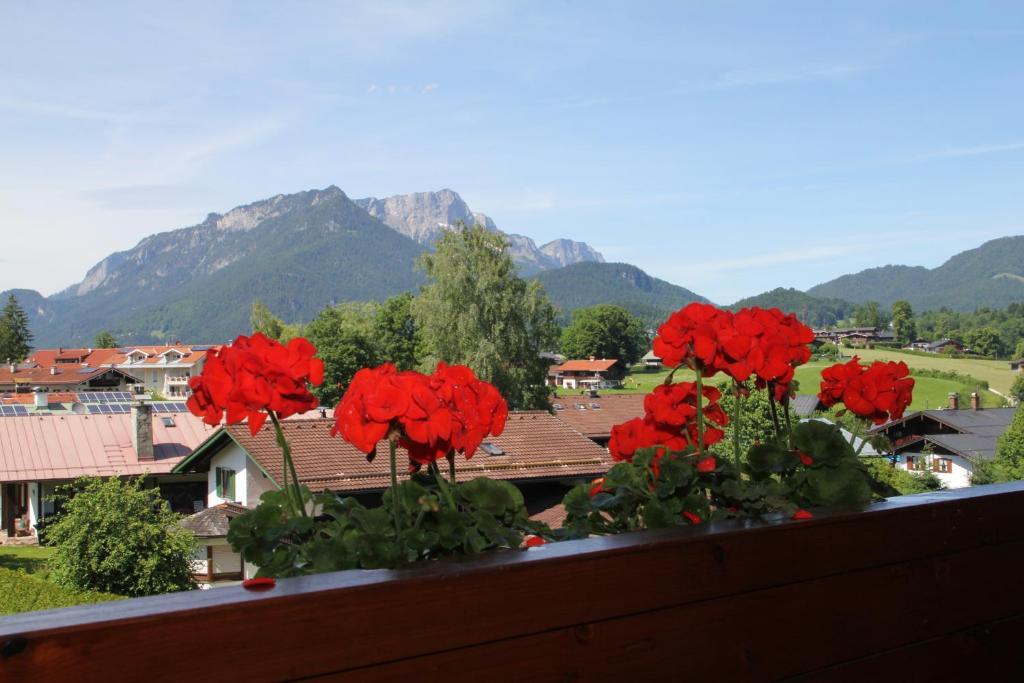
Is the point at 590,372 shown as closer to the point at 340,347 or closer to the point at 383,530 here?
the point at 340,347

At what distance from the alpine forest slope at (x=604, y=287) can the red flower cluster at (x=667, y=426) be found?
520 feet

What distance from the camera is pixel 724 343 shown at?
5.14 ft

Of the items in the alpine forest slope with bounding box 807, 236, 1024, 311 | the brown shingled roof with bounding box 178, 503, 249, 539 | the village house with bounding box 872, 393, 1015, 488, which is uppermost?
the alpine forest slope with bounding box 807, 236, 1024, 311

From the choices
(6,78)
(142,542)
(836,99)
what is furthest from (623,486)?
(6,78)

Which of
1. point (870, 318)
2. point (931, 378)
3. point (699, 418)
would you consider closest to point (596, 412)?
point (699, 418)

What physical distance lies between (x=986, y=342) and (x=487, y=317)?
202ft

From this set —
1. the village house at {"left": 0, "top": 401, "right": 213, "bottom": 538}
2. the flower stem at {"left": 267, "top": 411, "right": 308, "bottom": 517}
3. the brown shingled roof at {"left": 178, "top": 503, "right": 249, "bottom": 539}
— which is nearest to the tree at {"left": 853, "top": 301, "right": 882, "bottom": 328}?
the village house at {"left": 0, "top": 401, "right": 213, "bottom": 538}

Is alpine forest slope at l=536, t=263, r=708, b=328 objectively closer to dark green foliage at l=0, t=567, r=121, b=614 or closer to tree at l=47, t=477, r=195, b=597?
tree at l=47, t=477, r=195, b=597

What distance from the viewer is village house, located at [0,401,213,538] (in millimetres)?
23969

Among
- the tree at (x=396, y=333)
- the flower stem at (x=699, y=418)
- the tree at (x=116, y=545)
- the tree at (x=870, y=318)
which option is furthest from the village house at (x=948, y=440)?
the tree at (x=870, y=318)

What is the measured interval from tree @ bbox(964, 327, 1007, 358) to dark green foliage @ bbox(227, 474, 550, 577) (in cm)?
8199

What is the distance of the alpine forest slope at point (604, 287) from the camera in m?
171

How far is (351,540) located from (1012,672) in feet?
3.69

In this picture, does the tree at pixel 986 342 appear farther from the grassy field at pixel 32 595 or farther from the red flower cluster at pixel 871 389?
the red flower cluster at pixel 871 389
